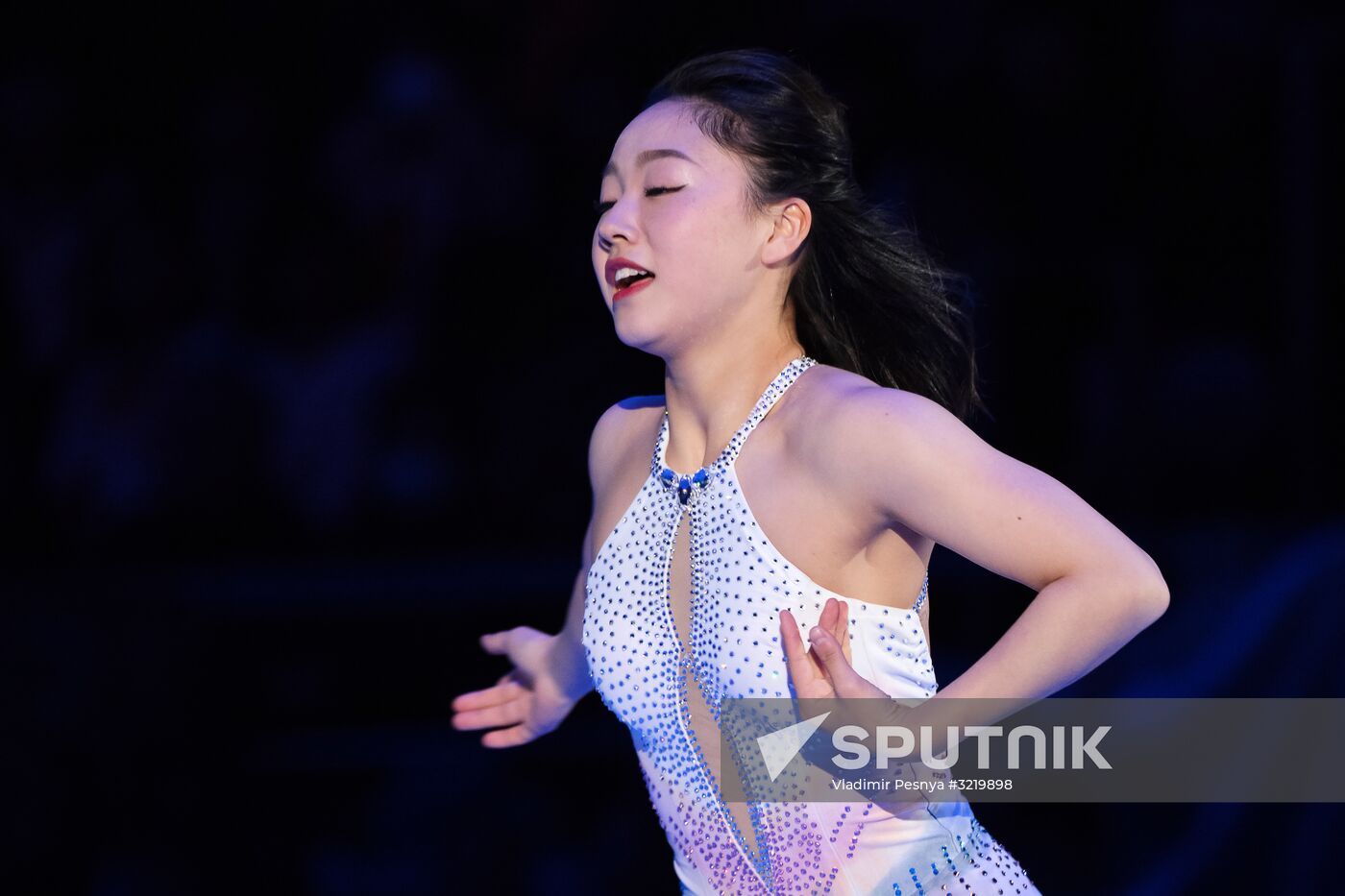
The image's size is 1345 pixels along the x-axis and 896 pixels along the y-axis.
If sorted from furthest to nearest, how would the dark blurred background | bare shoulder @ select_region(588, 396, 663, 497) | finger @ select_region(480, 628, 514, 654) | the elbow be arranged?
1. the dark blurred background
2. finger @ select_region(480, 628, 514, 654)
3. bare shoulder @ select_region(588, 396, 663, 497)
4. the elbow

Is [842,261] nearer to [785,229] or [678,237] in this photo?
[785,229]

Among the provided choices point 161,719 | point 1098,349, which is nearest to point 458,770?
point 161,719

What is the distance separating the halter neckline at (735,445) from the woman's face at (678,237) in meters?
0.10

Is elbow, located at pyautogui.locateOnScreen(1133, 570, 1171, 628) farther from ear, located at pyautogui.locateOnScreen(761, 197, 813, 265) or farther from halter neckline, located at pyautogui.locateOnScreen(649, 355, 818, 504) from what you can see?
ear, located at pyautogui.locateOnScreen(761, 197, 813, 265)

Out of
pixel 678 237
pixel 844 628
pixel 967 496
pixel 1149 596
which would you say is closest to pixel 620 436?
pixel 678 237

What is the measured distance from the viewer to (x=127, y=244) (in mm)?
3883

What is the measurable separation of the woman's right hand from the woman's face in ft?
1.77

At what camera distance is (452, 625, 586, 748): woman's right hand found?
2.00m

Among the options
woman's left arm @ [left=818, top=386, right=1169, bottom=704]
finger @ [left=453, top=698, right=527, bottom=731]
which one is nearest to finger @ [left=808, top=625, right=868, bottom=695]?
woman's left arm @ [left=818, top=386, right=1169, bottom=704]

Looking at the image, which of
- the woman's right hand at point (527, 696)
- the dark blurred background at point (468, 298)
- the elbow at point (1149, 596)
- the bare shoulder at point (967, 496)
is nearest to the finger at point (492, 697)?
the woman's right hand at point (527, 696)

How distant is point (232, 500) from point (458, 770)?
103 cm

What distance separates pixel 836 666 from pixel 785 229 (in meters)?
0.63

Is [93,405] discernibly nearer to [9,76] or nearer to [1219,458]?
[9,76]

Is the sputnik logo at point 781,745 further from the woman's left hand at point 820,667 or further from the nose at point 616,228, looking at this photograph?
the nose at point 616,228
